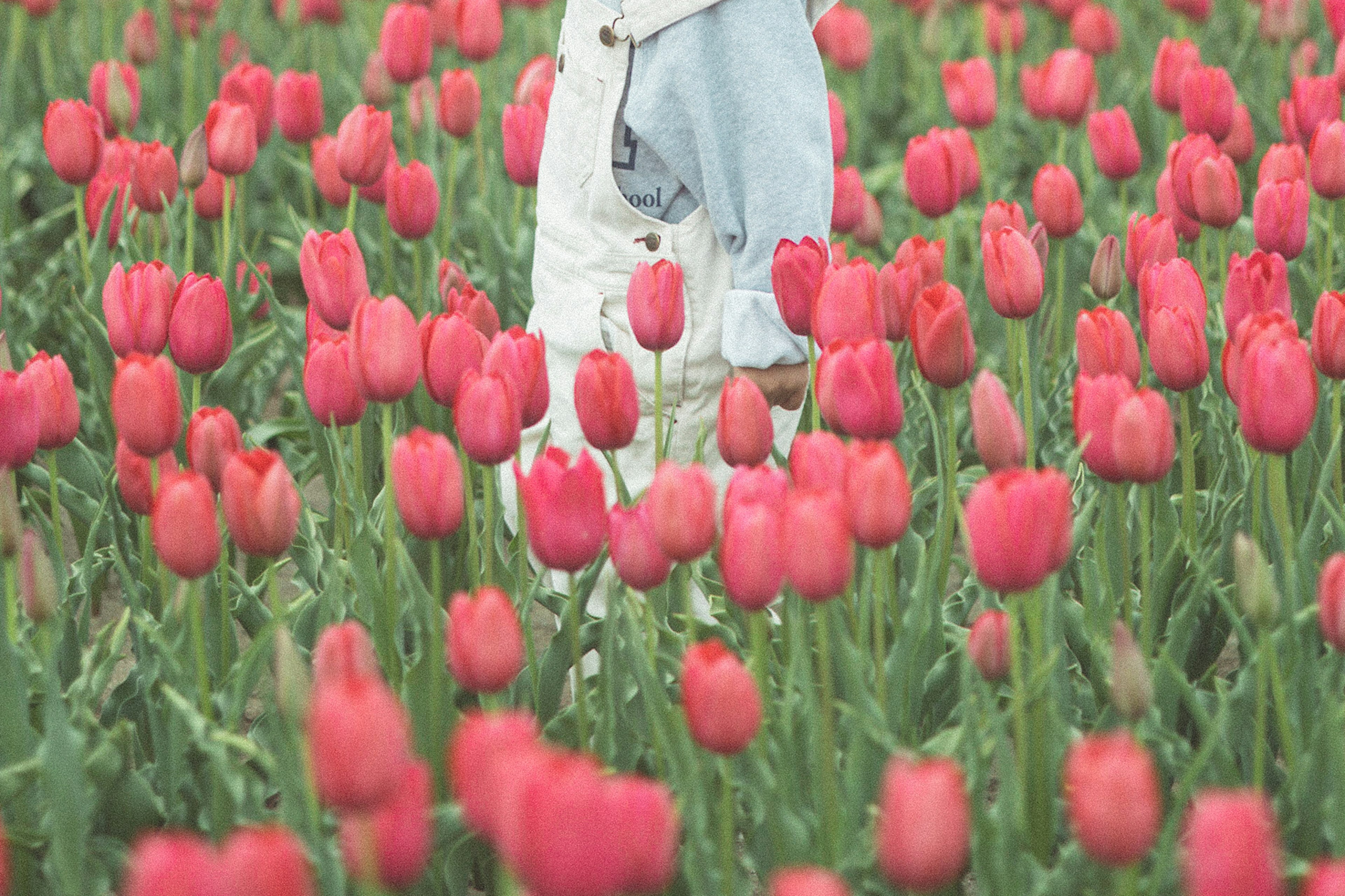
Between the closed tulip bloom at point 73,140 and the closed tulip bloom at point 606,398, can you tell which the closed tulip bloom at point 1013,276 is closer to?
the closed tulip bloom at point 606,398

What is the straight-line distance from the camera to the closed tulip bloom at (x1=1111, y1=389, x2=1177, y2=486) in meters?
1.50

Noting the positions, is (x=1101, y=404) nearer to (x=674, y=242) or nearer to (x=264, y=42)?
(x=674, y=242)

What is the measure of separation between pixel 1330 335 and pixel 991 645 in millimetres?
644

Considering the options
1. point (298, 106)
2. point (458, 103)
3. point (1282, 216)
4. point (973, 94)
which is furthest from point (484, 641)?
point (973, 94)

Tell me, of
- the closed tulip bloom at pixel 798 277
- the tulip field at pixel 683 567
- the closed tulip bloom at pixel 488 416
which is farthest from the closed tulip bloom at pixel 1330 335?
the closed tulip bloom at pixel 488 416

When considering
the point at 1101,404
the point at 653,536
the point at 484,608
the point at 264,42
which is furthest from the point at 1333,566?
the point at 264,42

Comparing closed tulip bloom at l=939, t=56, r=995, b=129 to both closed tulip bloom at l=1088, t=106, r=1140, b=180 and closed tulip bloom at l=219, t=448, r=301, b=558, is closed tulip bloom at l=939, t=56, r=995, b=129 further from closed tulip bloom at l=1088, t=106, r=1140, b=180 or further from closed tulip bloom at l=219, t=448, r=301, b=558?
closed tulip bloom at l=219, t=448, r=301, b=558

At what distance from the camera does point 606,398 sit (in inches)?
65.8

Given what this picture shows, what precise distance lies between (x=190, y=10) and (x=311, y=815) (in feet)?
9.63

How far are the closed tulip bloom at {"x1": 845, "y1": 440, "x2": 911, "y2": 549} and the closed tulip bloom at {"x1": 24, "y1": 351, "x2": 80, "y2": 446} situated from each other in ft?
2.93

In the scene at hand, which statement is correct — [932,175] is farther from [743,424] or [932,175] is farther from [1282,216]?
[743,424]

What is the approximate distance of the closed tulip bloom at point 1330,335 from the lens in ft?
5.85

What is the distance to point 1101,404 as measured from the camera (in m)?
1.54

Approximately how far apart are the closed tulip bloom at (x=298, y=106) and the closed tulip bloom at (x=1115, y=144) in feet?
4.52
